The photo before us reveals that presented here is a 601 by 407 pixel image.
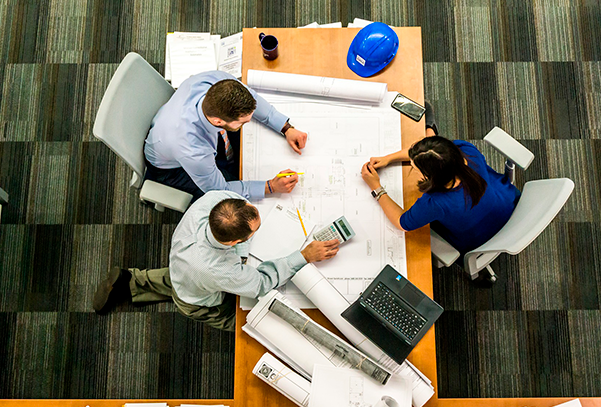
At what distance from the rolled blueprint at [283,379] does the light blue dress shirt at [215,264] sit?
216mm

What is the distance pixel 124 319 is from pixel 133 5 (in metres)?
1.90

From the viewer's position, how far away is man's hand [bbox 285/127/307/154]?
1.53 m

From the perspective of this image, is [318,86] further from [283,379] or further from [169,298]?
[169,298]

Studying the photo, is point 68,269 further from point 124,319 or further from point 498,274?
point 498,274

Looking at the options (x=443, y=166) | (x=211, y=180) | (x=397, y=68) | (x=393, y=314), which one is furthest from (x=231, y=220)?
(x=397, y=68)

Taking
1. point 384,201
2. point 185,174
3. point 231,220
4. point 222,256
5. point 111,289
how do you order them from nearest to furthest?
point 231,220
point 222,256
point 384,201
point 185,174
point 111,289

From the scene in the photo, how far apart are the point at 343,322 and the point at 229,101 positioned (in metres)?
0.82

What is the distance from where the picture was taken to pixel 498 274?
2.24 meters

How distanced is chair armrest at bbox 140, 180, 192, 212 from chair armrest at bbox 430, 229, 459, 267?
96cm

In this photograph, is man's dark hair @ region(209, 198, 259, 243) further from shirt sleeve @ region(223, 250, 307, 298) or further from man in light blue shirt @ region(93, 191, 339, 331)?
shirt sleeve @ region(223, 250, 307, 298)

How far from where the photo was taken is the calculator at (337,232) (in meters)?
1.44

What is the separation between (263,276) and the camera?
4.50 ft

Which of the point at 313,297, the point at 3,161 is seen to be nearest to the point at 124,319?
the point at 3,161

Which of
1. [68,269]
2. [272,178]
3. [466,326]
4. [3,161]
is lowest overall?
[466,326]
